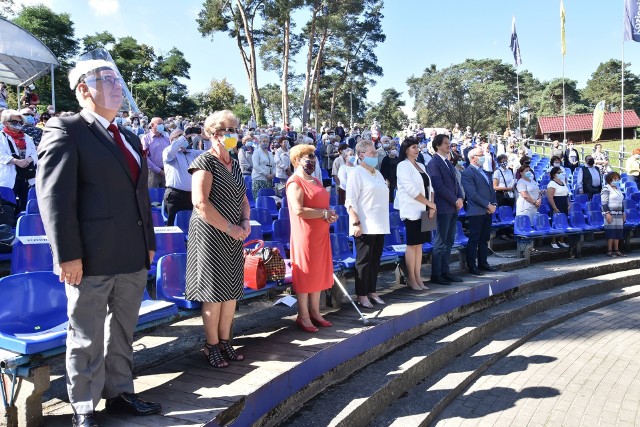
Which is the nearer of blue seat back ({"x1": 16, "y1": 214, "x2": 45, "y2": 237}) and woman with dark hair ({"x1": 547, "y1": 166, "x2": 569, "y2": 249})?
blue seat back ({"x1": 16, "y1": 214, "x2": 45, "y2": 237})

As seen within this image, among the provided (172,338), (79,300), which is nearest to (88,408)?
(79,300)

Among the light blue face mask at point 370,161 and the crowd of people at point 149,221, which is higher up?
Result: the light blue face mask at point 370,161

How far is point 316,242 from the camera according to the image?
3.96 metres

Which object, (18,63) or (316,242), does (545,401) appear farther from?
(18,63)

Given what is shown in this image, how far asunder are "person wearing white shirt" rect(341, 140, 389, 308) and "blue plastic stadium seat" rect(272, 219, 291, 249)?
1.45 metres

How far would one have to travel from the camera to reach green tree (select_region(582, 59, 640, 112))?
5050 cm

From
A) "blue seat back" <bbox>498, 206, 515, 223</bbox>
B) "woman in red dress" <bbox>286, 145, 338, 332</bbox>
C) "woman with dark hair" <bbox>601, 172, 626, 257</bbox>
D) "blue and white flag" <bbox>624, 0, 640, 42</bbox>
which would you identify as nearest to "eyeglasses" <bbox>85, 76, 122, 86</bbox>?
"woman in red dress" <bbox>286, 145, 338, 332</bbox>

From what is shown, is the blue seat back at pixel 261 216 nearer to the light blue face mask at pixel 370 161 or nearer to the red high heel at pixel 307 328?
the light blue face mask at pixel 370 161

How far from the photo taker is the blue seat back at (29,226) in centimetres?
431

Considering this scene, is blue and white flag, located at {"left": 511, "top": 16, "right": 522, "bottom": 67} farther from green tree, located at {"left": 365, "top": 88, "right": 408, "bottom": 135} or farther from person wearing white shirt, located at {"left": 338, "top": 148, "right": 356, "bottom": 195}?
green tree, located at {"left": 365, "top": 88, "right": 408, "bottom": 135}

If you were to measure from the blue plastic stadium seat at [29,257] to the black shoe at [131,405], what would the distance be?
1548mm

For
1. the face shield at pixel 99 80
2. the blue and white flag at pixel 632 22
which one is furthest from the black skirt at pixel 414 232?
the blue and white flag at pixel 632 22

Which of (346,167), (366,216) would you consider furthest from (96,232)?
(346,167)

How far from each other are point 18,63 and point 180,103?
20327 millimetres
